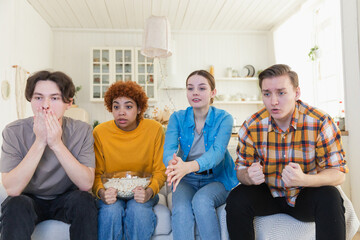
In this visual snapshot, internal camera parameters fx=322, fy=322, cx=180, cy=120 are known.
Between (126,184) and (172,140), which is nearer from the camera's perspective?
(126,184)

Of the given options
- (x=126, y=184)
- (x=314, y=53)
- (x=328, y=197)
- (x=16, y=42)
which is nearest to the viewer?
(x=328, y=197)

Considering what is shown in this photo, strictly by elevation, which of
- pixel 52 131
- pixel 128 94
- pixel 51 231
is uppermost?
pixel 128 94

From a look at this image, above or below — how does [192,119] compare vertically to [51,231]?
above

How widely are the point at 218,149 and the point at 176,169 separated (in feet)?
1.02

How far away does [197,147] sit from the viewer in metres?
1.93

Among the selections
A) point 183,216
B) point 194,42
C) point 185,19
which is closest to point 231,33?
point 194,42

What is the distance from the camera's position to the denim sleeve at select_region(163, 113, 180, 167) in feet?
5.87

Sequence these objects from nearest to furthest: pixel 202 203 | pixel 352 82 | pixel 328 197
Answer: pixel 328 197 → pixel 202 203 → pixel 352 82

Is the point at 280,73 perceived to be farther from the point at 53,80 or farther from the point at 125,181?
the point at 53,80

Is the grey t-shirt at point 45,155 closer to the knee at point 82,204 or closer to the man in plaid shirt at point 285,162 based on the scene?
the knee at point 82,204

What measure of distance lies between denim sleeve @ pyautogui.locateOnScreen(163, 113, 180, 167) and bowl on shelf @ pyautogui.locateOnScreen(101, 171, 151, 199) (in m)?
0.17

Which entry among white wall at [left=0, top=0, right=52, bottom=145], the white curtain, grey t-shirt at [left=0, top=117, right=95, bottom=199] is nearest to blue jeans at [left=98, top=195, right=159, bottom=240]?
grey t-shirt at [left=0, top=117, right=95, bottom=199]

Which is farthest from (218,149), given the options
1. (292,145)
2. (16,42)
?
(16,42)

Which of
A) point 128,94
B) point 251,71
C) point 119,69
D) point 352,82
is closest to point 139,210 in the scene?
point 128,94
